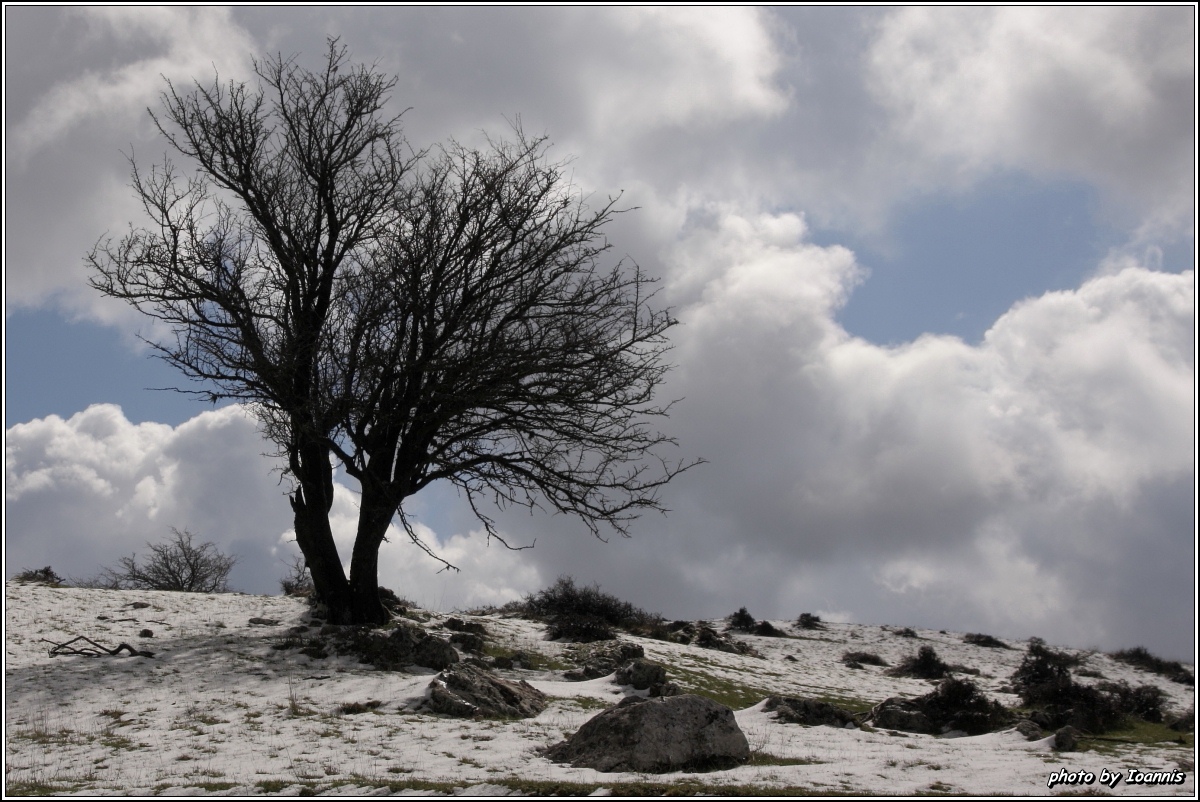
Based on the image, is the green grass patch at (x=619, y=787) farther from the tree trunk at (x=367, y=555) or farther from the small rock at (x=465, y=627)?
the small rock at (x=465, y=627)

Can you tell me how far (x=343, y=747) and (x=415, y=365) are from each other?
25.3 feet

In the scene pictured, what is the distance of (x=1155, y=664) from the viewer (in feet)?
95.5

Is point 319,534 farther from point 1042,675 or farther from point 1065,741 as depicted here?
point 1042,675

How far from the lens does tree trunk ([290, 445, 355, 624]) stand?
53.9 ft

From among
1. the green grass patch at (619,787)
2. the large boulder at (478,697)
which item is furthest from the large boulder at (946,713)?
the green grass patch at (619,787)

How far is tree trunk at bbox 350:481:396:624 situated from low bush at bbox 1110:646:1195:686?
25.2m

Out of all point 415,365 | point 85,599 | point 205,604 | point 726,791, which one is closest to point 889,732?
point 726,791

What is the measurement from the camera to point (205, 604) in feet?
58.5

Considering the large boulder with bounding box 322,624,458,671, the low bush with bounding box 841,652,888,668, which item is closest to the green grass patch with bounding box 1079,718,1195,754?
the large boulder with bounding box 322,624,458,671

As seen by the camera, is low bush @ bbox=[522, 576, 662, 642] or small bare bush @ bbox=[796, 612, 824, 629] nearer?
low bush @ bbox=[522, 576, 662, 642]

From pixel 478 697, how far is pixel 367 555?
6.08m

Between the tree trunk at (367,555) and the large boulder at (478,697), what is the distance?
5037 mm

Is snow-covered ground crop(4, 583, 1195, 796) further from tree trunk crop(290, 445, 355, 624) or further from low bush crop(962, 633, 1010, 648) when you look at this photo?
low bush crop(962, 633, 1010, 648)

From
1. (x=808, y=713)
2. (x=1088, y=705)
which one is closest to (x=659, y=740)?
(x=808, y=713)
